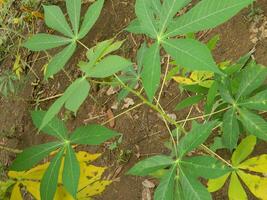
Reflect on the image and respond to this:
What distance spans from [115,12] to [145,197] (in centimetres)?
154

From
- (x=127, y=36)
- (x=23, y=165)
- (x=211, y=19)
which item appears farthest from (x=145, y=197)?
(x=211, y=19)

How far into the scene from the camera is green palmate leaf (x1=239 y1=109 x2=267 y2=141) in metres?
1.58

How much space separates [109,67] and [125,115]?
5.34ft

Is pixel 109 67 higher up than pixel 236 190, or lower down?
higher up

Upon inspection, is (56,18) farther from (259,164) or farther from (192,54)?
(259,164)

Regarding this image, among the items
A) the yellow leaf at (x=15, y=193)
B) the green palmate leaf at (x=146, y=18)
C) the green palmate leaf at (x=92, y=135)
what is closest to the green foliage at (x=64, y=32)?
the green palmate leaf at (x=146, y=18)

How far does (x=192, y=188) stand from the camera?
1.36 m

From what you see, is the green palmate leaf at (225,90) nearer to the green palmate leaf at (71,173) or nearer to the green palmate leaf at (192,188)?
the green palmate leaf at (192,188)

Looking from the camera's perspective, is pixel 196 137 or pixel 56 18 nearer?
pixel 196 137

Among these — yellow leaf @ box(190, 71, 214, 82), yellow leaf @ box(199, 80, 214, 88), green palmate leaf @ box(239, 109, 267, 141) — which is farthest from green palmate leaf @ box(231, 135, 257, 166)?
yellow leaf @ box(190, 71, 214, 82)

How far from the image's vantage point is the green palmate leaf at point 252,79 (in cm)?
161

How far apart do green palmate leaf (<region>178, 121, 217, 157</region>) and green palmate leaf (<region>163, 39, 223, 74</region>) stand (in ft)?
0.78

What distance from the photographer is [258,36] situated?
254cm

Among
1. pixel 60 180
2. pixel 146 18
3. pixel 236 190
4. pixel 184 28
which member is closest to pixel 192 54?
pixel 184 28
